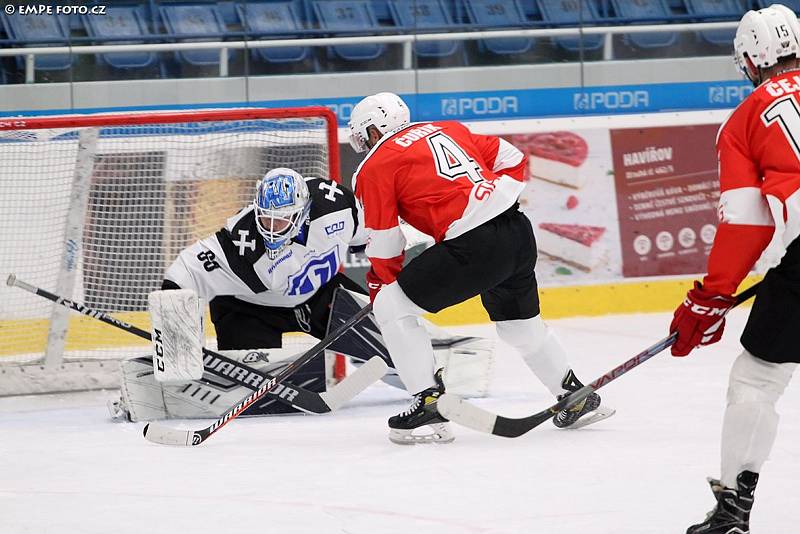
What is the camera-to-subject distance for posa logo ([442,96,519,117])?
6363 mm

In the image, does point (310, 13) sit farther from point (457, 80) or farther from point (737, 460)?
point (737, 460)

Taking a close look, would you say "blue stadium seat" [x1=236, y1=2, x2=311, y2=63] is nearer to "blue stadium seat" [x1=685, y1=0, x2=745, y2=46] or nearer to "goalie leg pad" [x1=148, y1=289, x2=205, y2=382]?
"blue stadium seat" [x1=685, y1=0, x2=745, y2=46]

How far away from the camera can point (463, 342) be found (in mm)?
3996

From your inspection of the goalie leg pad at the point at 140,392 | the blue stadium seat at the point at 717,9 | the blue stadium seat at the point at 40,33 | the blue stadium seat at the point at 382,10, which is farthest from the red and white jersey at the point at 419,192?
the blue stadium seat at the point at 717,9

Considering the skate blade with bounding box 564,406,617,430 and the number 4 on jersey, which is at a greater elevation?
the number 4 on jersey

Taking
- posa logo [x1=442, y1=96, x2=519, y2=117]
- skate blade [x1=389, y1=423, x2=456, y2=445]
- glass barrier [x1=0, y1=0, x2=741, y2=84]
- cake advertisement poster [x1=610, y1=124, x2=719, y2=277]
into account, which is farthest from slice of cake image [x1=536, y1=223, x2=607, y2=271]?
skate blade [x1=389, y1=423, x2=456, y2=445]

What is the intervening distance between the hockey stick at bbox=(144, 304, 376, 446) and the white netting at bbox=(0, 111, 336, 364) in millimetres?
988

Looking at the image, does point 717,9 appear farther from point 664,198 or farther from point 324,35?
point 324,35

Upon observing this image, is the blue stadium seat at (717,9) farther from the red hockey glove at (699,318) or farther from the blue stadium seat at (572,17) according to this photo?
the red hockey glove at (699,318)

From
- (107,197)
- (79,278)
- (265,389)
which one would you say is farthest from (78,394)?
(265,389)

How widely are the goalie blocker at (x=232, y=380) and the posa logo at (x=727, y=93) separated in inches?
135

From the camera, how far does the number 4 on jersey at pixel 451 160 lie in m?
3.20

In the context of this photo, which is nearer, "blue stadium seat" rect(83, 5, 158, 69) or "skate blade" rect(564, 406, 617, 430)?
"skate blade" rect(564, 406, 617, 430)

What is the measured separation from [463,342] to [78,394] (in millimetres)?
1364
